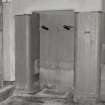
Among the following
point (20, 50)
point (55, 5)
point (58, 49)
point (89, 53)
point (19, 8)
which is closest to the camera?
point (89, 53)

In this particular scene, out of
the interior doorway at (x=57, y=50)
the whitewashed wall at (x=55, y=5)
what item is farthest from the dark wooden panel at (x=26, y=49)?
the interior doorway at (x=57, y=50)

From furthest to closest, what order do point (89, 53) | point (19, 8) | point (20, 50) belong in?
point (20, 50)
point (19, 8)
point (89, 53)

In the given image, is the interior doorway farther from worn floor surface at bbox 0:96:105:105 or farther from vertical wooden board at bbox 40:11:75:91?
worn floor surface at bbox 0:96:105:105

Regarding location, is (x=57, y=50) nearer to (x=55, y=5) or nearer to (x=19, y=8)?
(x=55, y=5)

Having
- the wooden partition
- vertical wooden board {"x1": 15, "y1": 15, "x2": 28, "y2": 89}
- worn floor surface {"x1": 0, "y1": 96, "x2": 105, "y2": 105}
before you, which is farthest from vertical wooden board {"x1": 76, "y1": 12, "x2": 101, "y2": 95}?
vertical wooden board {"x1": 15, "y1": 15, "x2": 28, "y2": 89}

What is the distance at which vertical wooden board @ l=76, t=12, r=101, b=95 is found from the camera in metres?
5.18

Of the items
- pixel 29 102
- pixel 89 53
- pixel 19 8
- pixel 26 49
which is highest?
pixel 19 8

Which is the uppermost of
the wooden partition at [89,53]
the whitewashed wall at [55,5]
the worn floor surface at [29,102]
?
the whitewashed wall at [55,5]

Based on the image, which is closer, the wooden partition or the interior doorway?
the wooden partition

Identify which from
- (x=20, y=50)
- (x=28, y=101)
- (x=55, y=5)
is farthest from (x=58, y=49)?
(x=28, y=101)

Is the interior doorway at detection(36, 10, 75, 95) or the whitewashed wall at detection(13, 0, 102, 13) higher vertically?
the whitewashed wall at detection(13, 0, 102, 13)

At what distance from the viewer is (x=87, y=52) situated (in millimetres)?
5293

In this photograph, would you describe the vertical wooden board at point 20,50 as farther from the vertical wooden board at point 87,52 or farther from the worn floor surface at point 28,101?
the vertical wooden board at point 87,52

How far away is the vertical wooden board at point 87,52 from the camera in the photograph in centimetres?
518
